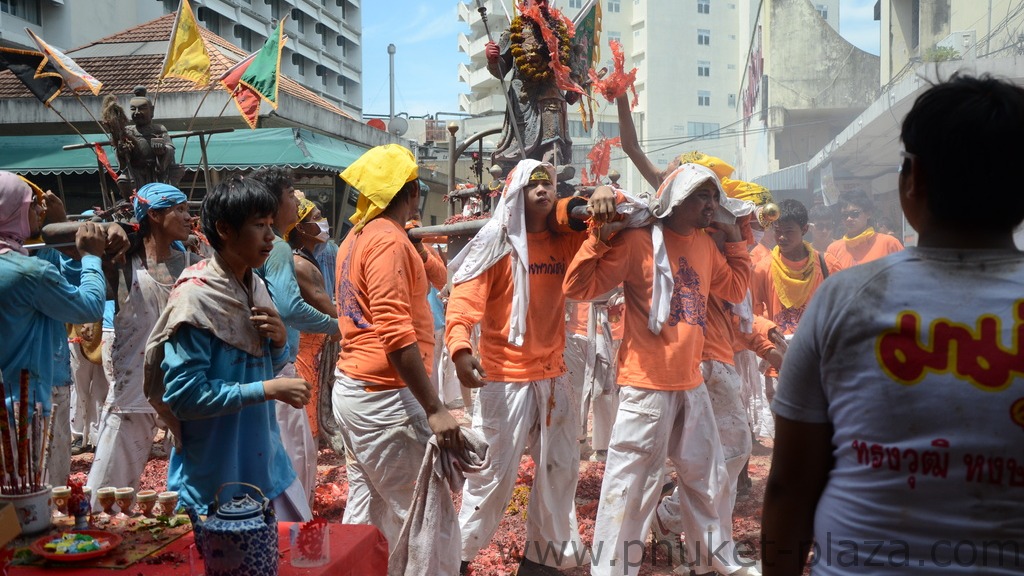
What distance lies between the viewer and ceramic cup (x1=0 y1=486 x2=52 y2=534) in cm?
262

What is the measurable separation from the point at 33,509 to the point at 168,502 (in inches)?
15.5

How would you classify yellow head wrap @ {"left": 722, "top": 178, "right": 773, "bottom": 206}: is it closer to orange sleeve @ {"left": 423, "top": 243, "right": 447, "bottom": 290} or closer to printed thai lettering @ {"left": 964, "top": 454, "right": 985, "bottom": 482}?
orange sleeve @ {"left": 423, "top": 243, "right": 447, "bottom": 290}

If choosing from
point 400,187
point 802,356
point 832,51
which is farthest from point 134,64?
point 832,51

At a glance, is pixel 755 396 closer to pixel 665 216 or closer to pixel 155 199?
pixel 665 216

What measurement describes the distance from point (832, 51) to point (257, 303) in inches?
1290

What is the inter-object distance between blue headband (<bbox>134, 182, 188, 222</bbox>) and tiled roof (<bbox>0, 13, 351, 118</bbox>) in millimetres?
13955

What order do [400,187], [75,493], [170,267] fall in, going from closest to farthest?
[75,493] < [400,187] < [170,267]

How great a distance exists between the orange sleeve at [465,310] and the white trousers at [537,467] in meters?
0.40

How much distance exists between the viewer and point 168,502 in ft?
9.29

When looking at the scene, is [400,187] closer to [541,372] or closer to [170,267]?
[541,372]

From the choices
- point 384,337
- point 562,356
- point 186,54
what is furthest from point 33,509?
point 186,54

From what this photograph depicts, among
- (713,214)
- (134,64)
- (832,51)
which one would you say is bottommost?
(713,214)

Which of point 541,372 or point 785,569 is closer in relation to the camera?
point 785,569

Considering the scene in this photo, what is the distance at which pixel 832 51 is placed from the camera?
104ft
